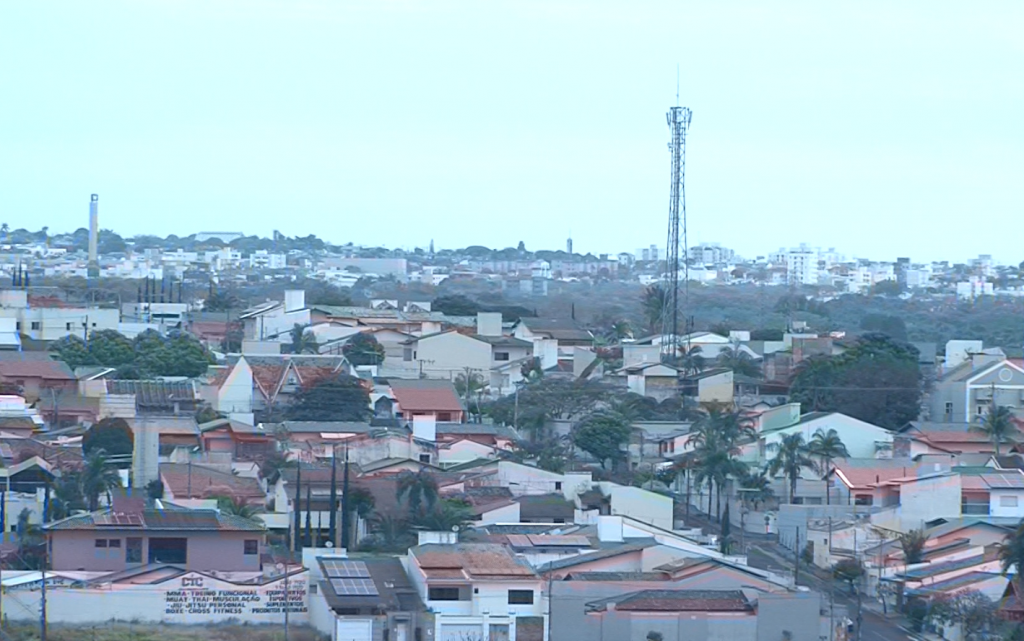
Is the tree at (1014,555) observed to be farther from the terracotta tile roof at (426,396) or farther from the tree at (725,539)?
the terracotta tile roof at (426,396)

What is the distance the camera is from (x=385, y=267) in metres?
127

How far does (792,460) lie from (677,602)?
9043 millimetres

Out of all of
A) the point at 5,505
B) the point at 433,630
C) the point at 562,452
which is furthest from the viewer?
the point at 562,452

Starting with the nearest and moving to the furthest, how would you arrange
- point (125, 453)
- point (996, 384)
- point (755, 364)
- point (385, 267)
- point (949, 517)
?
point (949, 517)
point (125, 453)
point (996, 384)
point (755, 364)
point (385, 267)

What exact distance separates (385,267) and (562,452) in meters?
Result: 92.7

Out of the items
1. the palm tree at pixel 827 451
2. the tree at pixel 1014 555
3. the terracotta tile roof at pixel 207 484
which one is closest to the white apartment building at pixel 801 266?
the palm tree at pixel 827 451

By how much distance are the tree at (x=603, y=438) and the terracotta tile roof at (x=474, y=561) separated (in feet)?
35.2

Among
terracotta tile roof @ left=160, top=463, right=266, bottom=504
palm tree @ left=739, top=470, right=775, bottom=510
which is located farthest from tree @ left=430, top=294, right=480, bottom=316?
terracotta tile roof @ left=160, top=463, right=266, bottom=504

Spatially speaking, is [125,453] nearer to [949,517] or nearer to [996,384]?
[949,517]

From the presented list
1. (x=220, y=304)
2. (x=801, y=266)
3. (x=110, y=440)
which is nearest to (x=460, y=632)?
(x=110, y=440)

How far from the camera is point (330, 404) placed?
36.9m

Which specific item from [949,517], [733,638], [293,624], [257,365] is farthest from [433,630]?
[257,365]

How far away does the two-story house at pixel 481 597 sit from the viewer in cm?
2150

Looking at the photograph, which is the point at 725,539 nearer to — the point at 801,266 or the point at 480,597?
the point at 480,597
